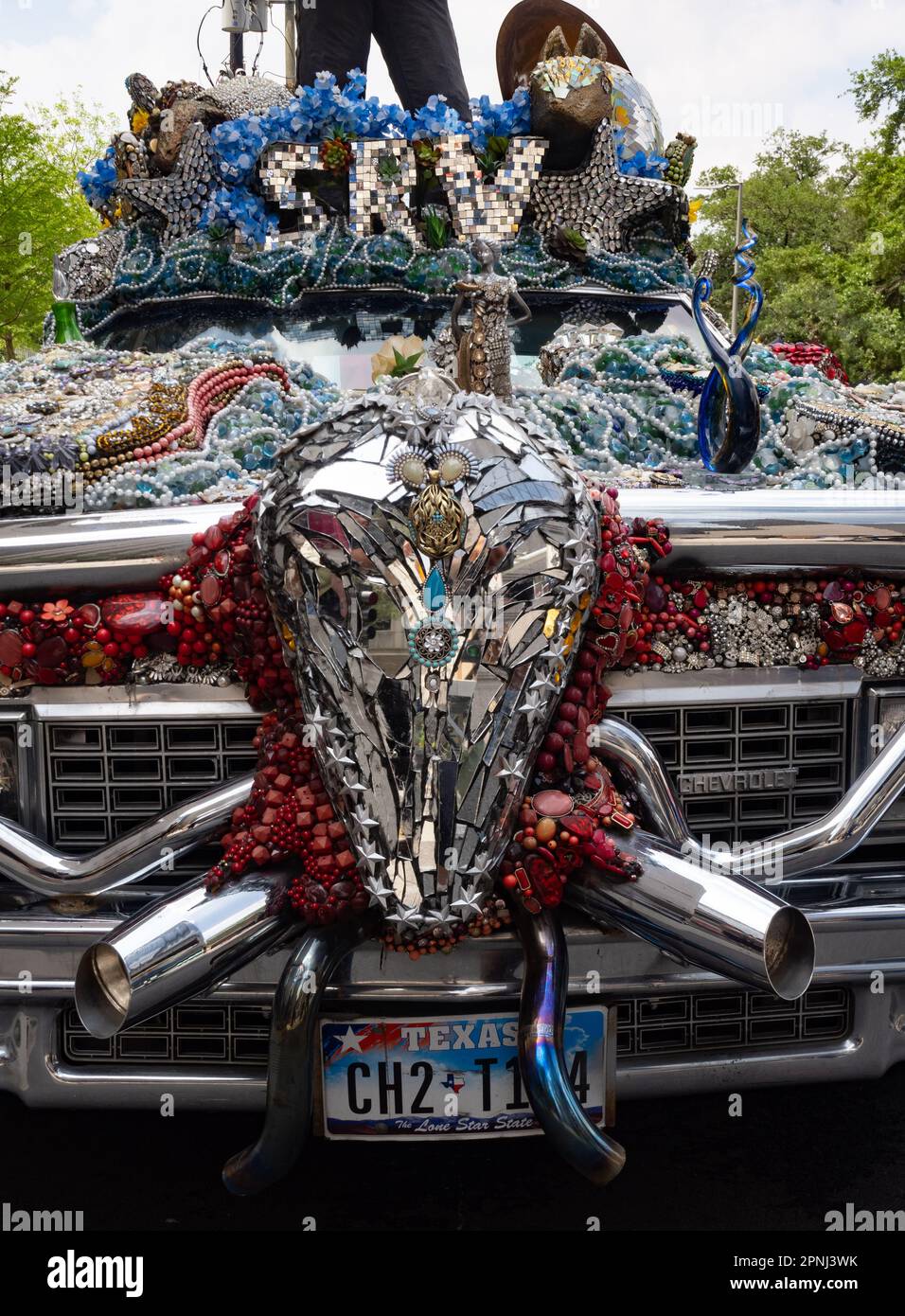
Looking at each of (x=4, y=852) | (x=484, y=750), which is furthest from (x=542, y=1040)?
(x=4, y=852)

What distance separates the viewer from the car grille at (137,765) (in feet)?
6.83

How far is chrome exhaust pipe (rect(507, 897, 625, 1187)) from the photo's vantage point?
1.77 meters

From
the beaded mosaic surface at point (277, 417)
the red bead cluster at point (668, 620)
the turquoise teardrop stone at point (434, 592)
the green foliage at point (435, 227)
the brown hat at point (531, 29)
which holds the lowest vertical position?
the red bead cluster at point (668, 620)

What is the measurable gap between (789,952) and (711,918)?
5.3 inches

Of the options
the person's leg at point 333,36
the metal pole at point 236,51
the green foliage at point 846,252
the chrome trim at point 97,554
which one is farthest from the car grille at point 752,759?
the green foliage at point 846,252

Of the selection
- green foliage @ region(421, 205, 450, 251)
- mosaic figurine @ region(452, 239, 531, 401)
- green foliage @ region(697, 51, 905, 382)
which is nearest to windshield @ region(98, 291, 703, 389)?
green foliage @ region(421, 205, 450, 251)

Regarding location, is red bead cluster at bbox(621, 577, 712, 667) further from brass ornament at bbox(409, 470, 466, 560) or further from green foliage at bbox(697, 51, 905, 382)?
green foliage at bbox(697, 51, 905, 382)

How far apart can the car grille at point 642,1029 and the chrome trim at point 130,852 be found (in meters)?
0.23

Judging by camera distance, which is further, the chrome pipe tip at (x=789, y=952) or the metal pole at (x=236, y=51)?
the metal pole at (x=236, y=51)

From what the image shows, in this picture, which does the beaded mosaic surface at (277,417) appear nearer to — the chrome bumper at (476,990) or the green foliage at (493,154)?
the green foliage at (493,154)

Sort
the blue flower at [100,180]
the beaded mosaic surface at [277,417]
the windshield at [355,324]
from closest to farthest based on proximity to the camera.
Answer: the beaded mosaic surface at [277,417], the windshield at [355,324], the blue flower at [100,180]

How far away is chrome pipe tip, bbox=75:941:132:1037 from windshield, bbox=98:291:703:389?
198cm

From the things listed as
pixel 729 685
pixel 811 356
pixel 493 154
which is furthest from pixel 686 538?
pixel 493 154
